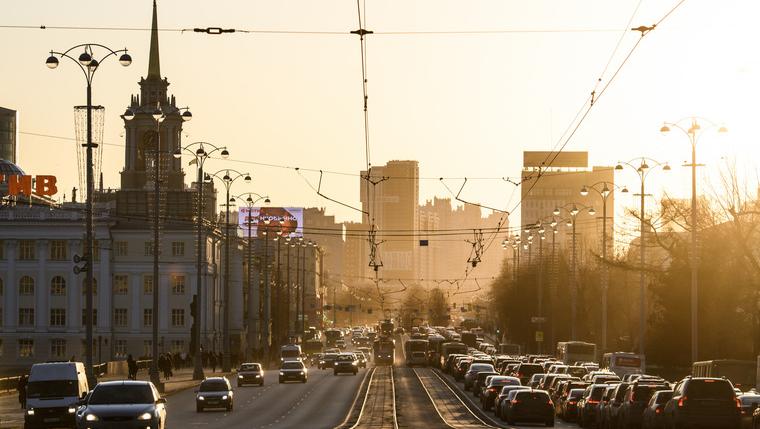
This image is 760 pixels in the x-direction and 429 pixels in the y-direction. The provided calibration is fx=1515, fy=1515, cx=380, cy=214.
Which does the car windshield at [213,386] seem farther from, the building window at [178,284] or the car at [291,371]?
the building window at [178,284]

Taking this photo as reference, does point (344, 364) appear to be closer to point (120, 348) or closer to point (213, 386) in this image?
point (213, 386)

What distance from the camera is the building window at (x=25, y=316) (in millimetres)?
146875

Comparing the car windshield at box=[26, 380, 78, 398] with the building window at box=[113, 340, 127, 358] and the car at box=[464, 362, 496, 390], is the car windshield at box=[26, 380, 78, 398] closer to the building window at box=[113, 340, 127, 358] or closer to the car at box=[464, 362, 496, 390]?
the car at box=[464, 362, 496, 390]

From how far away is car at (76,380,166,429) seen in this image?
3359 cm

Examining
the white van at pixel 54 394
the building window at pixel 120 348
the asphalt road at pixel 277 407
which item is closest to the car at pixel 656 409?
the asphalt road at pixel 277 407

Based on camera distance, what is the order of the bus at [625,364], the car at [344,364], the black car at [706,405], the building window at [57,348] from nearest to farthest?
1. the black car at [706,405]
2. the bus at [625,364]
3. the car at [344,364]
4. the building window at [57,348]

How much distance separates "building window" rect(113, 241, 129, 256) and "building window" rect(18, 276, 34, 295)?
29.9 ft

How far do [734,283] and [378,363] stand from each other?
2424 inches

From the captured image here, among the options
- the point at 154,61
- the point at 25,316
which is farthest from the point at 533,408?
the point at 154,61

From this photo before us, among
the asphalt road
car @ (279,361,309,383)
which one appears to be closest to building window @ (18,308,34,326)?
the asphalt road

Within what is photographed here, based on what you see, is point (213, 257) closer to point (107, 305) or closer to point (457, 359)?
point (107, 305)

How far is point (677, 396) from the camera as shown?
126ft

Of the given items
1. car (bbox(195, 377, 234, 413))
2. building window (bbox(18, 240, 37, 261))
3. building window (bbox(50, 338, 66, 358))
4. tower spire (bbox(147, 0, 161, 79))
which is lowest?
building window (bbox(50, 338, 66, 358))

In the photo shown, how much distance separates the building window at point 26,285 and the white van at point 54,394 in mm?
103037
